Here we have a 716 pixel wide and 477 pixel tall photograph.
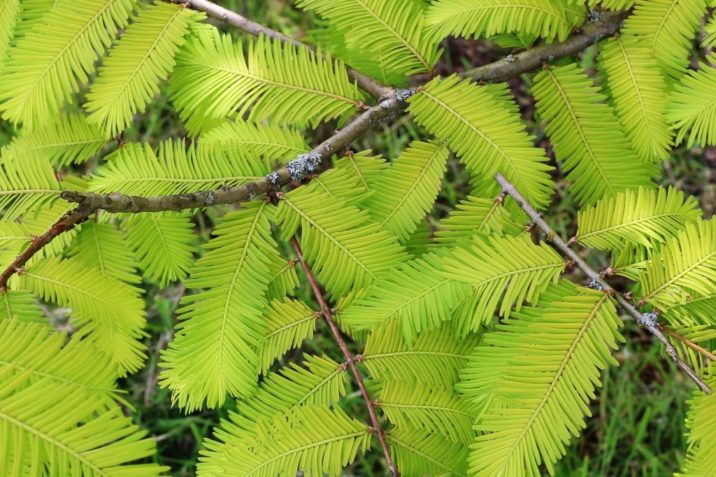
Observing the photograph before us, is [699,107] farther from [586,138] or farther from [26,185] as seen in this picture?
[26,185]

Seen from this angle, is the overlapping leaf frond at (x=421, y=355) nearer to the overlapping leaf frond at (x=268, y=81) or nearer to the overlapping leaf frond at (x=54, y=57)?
the overlapping leaf frond at (x=268, y=81)

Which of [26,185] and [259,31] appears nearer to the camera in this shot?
[26,185]

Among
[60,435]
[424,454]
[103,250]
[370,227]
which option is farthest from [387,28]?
[60,435]

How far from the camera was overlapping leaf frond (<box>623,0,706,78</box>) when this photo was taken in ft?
4.21

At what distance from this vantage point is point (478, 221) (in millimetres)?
1254

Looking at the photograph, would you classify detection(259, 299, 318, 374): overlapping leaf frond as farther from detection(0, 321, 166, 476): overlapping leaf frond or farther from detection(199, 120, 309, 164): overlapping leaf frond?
detection(0, 321, 166, 476): overlapping leaf frond

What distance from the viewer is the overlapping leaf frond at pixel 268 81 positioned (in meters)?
1.32

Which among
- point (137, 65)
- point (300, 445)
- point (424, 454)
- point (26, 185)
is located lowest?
point (424, 454)

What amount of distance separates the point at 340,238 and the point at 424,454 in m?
0.47

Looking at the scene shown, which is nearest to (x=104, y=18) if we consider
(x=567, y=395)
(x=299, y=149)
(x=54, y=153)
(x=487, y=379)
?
(x=54, y=153)

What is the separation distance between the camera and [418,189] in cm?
132

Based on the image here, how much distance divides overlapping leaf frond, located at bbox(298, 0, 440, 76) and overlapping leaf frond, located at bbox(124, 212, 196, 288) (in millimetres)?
563

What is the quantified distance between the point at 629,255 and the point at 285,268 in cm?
70

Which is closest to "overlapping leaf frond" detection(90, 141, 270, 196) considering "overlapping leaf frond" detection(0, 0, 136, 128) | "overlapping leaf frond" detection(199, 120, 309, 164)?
"overlapping leaf frond" detection(199, 120, 309, 164)
